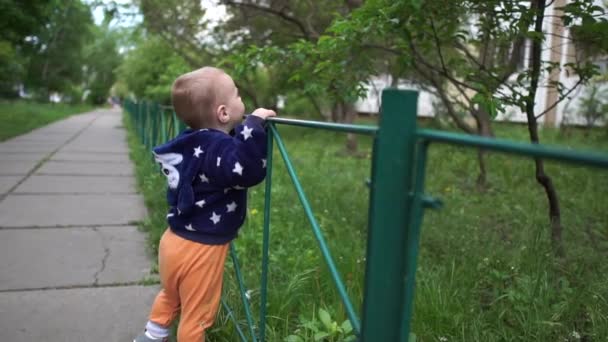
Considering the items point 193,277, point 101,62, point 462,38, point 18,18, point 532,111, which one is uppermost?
point 101,62

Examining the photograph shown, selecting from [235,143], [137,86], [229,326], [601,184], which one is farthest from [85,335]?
[137,86]

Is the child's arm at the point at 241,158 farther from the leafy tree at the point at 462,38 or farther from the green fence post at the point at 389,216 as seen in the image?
the leafy tree at the point at 462,38

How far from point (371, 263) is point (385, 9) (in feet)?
7.16

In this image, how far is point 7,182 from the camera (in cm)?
549

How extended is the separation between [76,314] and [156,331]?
72 cm

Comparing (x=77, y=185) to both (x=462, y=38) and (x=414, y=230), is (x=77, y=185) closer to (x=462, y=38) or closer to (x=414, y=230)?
(x=462, y=38)

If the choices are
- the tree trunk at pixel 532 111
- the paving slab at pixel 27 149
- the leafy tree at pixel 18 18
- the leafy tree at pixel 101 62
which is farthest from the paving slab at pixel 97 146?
the leafy tree at pixel 101 62

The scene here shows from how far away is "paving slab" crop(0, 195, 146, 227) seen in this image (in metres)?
4.00

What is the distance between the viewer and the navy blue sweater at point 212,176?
5.25 feet

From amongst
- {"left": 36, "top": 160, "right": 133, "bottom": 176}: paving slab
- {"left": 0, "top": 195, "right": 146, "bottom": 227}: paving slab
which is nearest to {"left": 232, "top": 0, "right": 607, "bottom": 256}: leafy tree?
{"left": 0, "top": 195, "right": 146, "bottom": 227}: paving slab

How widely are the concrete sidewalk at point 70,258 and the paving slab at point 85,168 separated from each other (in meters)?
0.17

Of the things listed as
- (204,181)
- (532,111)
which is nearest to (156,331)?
(204,181)

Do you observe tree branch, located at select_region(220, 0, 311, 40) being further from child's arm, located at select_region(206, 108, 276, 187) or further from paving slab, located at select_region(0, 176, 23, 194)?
child's arm, located at select_region(206, 108, 276, 187)

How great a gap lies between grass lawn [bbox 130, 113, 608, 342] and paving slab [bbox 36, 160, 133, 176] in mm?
1114
